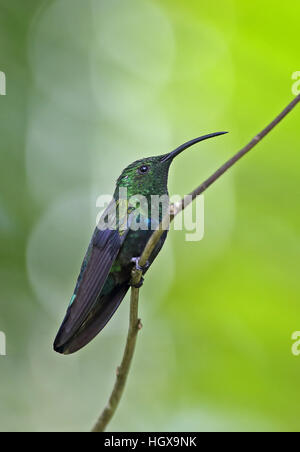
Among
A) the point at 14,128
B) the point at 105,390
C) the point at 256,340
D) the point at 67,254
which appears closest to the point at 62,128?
the point at 14,128

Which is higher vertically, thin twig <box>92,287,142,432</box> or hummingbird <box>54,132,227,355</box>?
hummingbird <box>54,132,227,355</box>

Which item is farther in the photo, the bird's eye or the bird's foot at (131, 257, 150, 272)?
the bird's eye

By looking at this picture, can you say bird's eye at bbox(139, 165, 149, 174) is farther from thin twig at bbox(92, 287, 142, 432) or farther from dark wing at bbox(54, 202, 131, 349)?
thin twig at bbox(92, 287, 142, 432)

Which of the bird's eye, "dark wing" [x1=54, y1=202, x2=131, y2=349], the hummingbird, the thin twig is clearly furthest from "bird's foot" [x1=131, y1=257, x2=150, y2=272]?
the bird's eye

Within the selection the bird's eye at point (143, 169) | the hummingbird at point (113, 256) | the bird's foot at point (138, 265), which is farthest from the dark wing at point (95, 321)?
the bird's eye at point (143, 169)

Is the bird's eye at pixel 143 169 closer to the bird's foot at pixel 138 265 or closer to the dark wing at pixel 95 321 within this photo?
the bird's foot at pixel 138 265


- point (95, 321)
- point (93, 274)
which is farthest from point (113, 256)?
point (95, 321)
